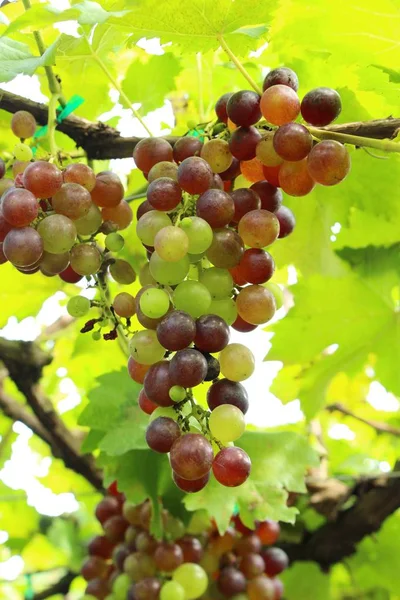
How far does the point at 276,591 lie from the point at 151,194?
929 mm

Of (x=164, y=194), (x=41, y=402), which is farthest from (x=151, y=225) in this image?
(x=41, y=402)

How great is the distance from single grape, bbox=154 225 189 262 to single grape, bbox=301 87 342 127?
18 cm

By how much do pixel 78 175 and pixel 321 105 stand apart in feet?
0.90

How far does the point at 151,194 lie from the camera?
62 cm

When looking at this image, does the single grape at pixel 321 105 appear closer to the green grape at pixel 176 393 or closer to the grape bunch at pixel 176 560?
the green grape at pixel 176 393

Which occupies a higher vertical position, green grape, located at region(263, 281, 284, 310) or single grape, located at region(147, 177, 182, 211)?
single grape, located at region(147, 177, 182, 211)

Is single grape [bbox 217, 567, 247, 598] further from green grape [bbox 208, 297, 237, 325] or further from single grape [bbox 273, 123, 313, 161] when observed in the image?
single grape [bbox 273, 123, 313, 161]

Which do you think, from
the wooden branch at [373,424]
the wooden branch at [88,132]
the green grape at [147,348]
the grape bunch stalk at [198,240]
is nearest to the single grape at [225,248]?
the grape bunch stalk at [198,240]

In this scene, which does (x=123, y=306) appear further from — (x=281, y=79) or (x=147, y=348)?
(x=281, y=79)

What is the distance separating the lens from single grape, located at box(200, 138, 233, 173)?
667mm

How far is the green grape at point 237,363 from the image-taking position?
1.95 feet

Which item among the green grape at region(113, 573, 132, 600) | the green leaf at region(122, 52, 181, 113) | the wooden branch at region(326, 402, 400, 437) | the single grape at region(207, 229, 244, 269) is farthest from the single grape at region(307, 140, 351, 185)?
the wooden branch at region(326, 402, 400, 437)

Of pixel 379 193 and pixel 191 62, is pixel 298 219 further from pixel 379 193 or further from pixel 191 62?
pixel 191 62

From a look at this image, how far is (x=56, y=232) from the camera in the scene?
0.63 metres
